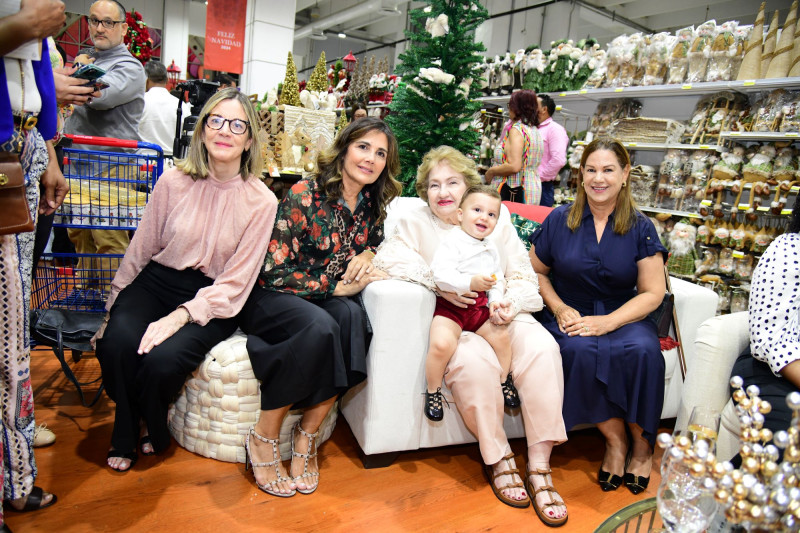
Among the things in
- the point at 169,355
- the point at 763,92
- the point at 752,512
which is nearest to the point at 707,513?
the point at 752,512

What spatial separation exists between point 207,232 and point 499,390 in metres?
1.36

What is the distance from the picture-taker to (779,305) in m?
1.81

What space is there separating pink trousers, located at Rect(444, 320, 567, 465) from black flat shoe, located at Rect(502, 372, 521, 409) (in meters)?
0.04

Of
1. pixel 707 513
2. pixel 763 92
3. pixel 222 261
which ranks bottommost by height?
pixel 707 513

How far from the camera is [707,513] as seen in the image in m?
1.07

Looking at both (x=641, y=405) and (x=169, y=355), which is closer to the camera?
(x=169, y=355)

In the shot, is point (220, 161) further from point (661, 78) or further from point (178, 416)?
point (661, 78)

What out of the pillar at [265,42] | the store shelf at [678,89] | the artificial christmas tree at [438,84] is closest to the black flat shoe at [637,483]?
the artificial christmas tree at [438,84]

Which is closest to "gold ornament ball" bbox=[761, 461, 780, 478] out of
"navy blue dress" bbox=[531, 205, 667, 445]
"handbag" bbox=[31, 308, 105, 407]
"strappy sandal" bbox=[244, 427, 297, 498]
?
"navy blue dress" bbox=[531, 205, 667, 445]

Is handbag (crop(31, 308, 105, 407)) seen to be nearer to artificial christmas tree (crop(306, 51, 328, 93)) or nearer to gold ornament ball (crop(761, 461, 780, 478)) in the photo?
gold ornament ball (crop(761, 461, 780, 478))

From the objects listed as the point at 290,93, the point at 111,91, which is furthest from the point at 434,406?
the point at 290,93

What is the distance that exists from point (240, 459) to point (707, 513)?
1.74 m

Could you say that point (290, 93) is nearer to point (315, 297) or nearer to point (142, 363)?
point (315, 297)

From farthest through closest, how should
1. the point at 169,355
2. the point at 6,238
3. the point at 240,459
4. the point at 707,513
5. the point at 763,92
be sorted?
the point at 763,92, the point at 240,459, the point at 169,355, the point at 6,238, the point at 707,513
